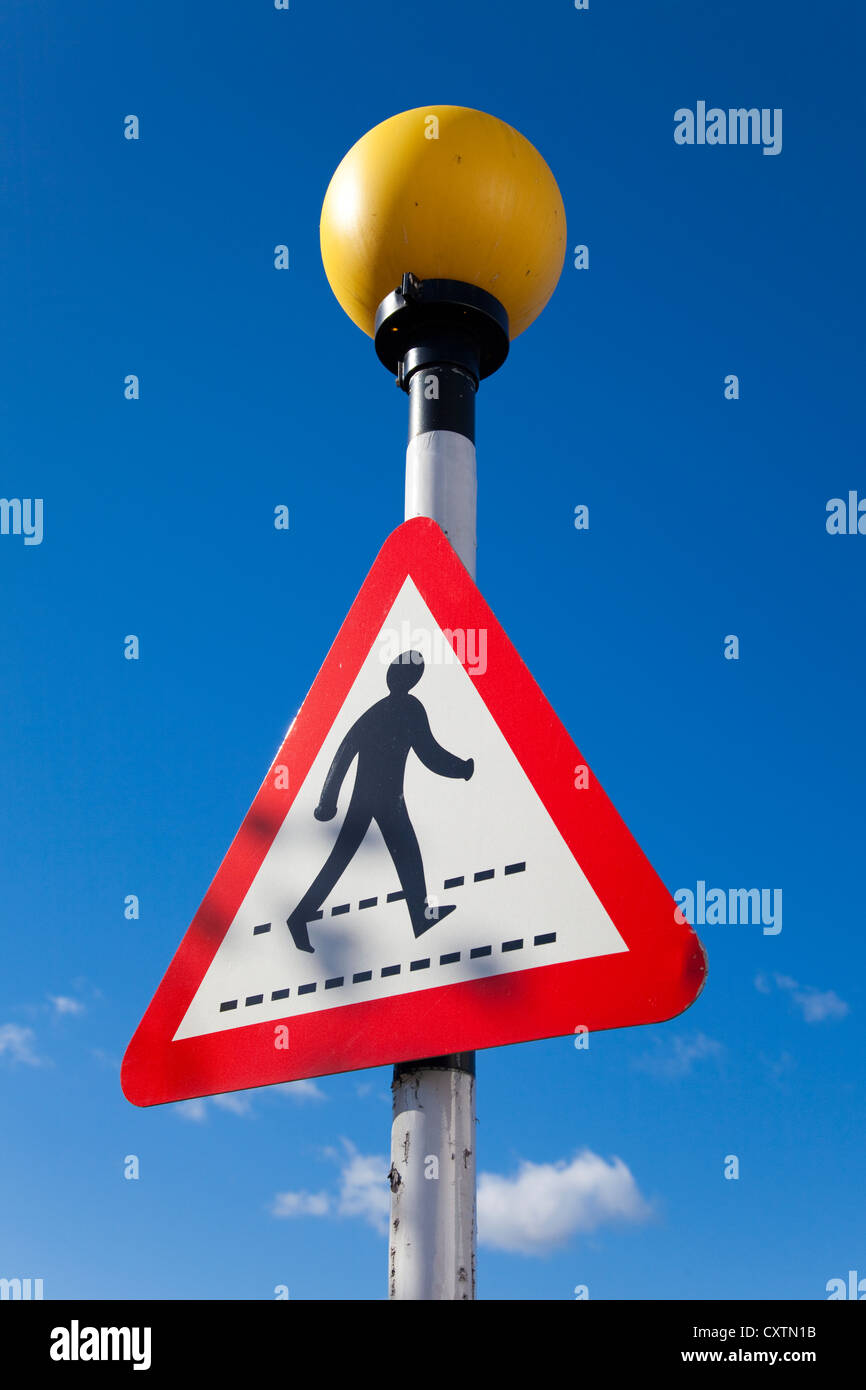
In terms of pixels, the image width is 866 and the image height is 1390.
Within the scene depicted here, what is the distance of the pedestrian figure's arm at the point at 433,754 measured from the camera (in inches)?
74.0

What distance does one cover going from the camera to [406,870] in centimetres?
183

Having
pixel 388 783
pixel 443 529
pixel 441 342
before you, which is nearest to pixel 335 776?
pixel 388 783

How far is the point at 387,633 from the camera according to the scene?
82.3 inches

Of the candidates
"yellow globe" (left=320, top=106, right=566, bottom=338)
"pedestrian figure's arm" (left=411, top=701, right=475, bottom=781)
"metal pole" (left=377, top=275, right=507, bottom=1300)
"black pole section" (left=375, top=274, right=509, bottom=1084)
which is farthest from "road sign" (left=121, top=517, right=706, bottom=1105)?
"yellow globe" (left=320, top=106, right=566, bottom=338)

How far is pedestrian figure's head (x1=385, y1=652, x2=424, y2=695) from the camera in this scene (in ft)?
6.61

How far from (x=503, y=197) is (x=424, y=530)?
2.40 feet

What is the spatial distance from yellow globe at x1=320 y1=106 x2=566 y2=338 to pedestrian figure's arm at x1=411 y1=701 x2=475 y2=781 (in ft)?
3.16

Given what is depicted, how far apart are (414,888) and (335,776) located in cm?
29

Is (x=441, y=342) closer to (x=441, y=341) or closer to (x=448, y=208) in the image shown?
(x=441, y=341)

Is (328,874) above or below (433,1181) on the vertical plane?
above

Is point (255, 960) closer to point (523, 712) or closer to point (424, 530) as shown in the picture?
point (523, 712)

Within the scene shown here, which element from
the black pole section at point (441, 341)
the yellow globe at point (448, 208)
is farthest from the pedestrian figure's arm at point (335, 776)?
the yellow globe at point (448, 208)

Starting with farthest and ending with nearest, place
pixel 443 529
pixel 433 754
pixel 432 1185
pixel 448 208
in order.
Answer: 1. pixel 448 208
2. pixel 443 529
3. pixel 433 754
4. pixel 432 1185

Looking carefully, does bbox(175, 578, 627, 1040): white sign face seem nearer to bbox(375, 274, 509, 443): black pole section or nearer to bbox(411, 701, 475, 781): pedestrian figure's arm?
bbox(411, 701, 475, 781): pedestrian figure's arm
